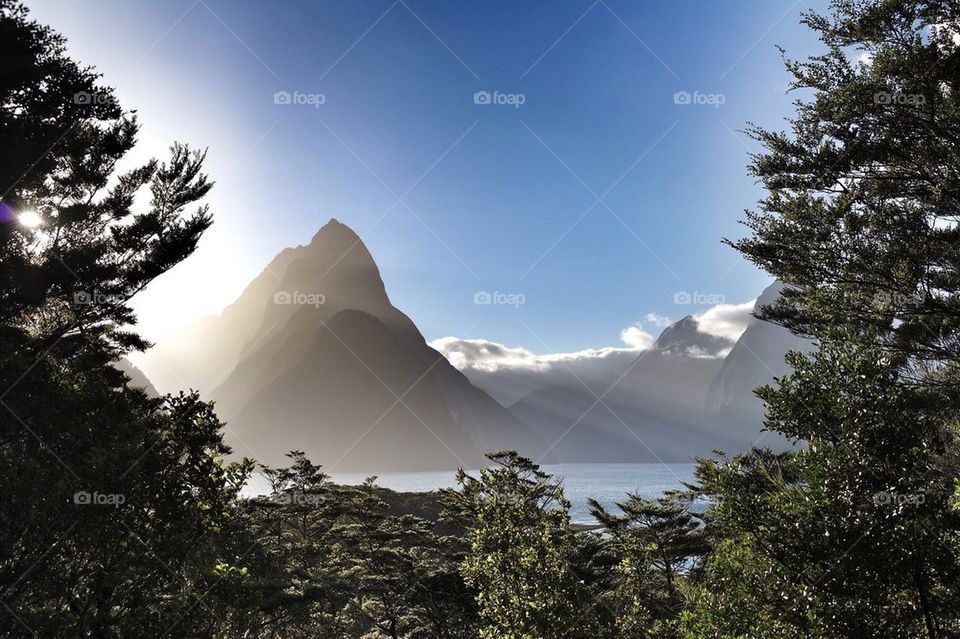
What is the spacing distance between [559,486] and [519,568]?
4.27 meters

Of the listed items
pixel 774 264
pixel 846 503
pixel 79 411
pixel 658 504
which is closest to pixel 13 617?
pixel 79 411

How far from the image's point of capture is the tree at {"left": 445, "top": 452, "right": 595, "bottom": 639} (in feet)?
23.6

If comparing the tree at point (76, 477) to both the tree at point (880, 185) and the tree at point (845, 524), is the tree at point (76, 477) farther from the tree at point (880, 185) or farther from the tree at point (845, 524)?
the tree at point (880, 185)

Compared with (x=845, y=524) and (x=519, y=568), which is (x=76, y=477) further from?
(x=845, y=524)

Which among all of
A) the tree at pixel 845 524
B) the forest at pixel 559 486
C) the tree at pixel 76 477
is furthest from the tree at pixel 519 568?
the tree at pixel 76 477

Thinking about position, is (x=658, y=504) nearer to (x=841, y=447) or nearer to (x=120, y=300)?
(x=841, y=447)

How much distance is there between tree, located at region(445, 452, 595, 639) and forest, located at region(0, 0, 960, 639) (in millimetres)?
43

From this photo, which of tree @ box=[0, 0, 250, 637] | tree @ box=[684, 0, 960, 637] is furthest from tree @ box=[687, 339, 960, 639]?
tree @ box=[0, 0, 250, 637]

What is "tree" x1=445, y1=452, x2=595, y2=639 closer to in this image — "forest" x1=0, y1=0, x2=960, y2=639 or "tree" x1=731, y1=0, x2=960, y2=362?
"forest" x1=0, y1=0, x2=960, y2=639

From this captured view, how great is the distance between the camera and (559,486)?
39.9 feet

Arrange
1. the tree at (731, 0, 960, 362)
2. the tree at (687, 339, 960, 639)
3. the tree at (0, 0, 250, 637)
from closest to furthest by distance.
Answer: the tree at (687, 339, 960, 639) < the tree at (0, 0, 250, 637) < the tree at (731, 0, 960, 362)

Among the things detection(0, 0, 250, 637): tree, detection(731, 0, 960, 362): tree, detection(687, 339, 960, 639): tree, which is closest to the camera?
detection(687, 339, 960, 639): tree

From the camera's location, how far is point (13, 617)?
19.4 feet

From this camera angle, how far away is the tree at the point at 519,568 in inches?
283
